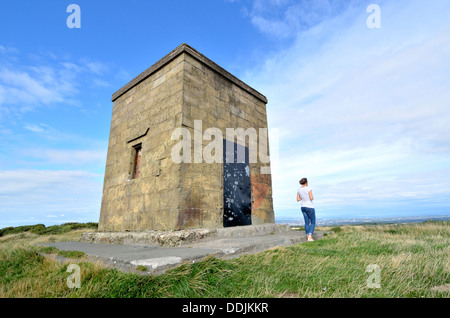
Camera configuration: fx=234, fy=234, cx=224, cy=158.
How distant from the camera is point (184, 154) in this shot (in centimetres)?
544

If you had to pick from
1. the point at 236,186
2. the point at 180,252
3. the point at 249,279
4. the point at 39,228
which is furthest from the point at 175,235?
the point at 39,228

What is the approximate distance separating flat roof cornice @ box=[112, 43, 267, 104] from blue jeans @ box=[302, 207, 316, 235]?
4.45 metres

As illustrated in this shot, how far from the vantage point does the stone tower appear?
549 cm

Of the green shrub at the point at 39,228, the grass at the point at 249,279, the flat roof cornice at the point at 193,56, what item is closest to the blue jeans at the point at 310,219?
the grass at the point at 249,279

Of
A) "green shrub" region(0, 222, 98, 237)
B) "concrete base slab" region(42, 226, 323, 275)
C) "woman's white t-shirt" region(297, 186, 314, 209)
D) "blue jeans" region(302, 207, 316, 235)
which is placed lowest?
"green shrub" region(0, 222, 98, 237)

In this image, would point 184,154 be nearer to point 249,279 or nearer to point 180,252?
point 180,252

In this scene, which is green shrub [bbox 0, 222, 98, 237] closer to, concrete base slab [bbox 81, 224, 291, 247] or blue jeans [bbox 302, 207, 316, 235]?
concrete base slab [bbox 81, 224, 291, 247]

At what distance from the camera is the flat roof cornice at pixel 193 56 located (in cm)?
616

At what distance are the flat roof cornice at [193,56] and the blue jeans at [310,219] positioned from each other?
14.6ft

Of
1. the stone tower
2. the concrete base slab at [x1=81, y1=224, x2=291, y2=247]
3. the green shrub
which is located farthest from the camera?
the green shrub

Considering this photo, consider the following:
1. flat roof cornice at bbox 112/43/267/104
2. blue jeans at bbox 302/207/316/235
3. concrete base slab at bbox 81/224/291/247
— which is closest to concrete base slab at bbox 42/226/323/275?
concrete base slab at bbox 81/224/291/247

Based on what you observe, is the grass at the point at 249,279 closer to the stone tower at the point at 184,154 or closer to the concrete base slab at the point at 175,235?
the concrete base slab at the point at 175,235

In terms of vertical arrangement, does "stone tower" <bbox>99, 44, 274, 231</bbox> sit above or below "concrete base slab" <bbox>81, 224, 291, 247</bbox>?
above
